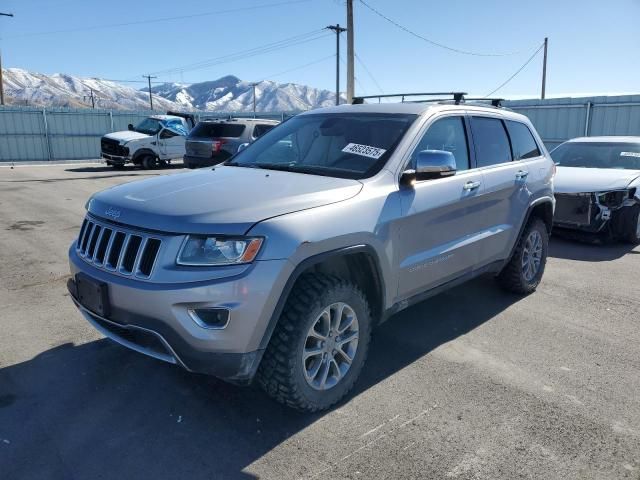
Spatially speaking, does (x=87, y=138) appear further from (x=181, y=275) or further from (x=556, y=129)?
(x=181, y=275)

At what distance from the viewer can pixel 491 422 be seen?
306 centimetres

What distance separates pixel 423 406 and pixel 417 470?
621 millimetres

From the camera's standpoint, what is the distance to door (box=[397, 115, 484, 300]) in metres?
3.50

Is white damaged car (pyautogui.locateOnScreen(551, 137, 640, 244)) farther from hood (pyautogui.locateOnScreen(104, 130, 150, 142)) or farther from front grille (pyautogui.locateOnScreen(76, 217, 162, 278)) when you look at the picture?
hood (pyautogui.locateOnScreen(104, 130, 150, 142))

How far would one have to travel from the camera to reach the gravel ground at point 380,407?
105 inches

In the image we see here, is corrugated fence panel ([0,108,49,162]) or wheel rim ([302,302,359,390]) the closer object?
wheel rim ([302,302,359,390])

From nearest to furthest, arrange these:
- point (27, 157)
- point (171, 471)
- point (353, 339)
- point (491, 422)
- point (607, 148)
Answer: point (171, 471)
point (491, 422)
point (353, 339)
point (607, 148)
point (27, 157)

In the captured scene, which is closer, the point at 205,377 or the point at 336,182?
the point at 336,182

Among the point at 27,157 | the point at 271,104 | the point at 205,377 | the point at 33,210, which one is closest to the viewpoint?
the point at 205,377

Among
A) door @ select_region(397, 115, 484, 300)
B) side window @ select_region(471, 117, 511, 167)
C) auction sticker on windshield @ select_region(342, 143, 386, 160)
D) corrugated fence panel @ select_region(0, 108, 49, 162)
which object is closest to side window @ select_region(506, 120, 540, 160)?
side window @ select_region(471, 117, 511, 167)

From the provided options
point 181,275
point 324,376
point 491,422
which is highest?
point 181,275

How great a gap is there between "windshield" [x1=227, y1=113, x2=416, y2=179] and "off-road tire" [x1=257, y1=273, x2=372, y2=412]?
839 mm

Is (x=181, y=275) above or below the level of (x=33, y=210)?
above

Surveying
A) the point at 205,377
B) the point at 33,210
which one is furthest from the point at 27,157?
the point at 205,377
